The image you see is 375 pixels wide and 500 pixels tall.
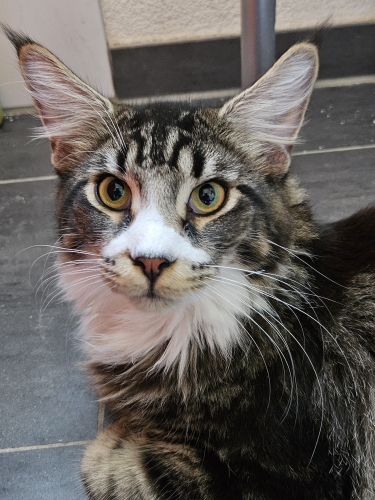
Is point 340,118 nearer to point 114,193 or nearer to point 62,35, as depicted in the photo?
point 62,35

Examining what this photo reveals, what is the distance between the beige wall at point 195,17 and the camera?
209cm

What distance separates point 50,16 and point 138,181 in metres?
1.63

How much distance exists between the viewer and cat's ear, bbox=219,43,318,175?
0.88m

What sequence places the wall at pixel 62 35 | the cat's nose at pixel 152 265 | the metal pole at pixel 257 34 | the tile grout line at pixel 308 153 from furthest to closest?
1. the wall at pixel 62 35
2. the tile grout line at pixel 308 153
3. the metal pole at pixel 257 34
4. the cat's nose at pixel 152 265

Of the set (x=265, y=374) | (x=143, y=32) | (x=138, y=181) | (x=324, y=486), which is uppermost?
(x=143, y=32)

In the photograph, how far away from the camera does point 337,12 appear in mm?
2150

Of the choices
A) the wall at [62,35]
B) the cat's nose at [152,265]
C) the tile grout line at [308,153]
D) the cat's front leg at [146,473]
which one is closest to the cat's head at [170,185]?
the cat's nose at [152,265]

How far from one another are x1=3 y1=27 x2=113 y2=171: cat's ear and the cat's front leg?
0.58 meters

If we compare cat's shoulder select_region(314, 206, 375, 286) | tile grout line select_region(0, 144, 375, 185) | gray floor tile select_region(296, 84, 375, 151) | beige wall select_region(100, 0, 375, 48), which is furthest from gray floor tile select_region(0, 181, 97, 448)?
gray floor tile select_region(296, 84, 375, 151)

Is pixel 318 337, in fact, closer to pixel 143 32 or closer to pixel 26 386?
pixel 26 386

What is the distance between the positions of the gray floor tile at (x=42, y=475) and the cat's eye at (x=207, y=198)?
668 mm

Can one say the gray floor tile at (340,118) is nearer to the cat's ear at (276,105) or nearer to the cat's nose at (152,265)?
the cat's ear at (276,105)

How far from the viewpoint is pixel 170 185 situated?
842mm

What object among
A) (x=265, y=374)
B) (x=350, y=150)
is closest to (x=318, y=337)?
(x=265, y=374)
